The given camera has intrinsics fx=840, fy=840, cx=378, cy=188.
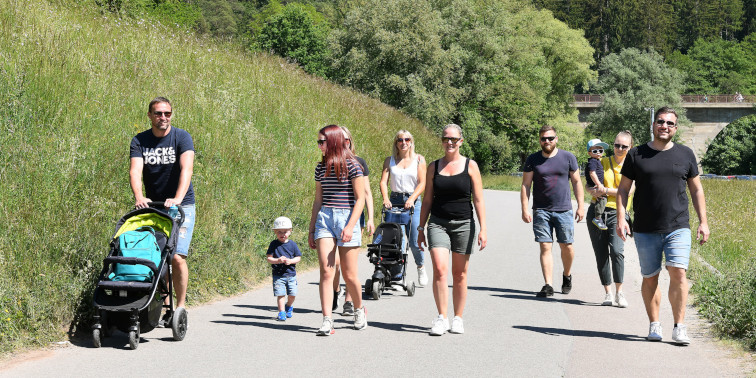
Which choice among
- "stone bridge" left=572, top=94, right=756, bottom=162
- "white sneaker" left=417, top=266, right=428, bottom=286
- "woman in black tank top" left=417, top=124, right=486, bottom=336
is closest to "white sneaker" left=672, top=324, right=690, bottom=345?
"woman in black tank top" left=417, top=124, right=486, bottom=336

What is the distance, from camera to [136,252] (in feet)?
23.5

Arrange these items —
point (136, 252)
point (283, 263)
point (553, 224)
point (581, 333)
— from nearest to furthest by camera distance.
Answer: point (136, 252)
point (581, 333)
point (283, 263)
point (553, 224)

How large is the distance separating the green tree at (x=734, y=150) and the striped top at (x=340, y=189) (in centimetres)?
9539

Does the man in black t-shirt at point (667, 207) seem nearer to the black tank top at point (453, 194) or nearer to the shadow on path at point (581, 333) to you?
the shadow on path at point (581, 333)

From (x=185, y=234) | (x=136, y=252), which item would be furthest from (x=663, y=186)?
(x=136, y=252)

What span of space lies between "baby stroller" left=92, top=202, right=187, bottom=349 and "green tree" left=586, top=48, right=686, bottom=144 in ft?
267

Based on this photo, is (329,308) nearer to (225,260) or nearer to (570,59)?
(225,260)

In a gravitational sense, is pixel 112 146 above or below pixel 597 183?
above

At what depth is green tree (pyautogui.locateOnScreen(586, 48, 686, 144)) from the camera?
86938 millimetres

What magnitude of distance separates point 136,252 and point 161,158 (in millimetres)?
973

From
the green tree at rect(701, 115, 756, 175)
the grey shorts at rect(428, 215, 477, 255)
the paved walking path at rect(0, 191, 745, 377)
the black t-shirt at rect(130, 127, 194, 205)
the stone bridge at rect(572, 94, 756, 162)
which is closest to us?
Result: the paved walking path at rect(0, 191, 745, 377)

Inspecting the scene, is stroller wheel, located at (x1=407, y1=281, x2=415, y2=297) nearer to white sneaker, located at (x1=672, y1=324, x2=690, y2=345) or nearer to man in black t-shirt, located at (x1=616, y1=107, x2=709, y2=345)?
man in black t-shirt, located at (x1=616, y1=107, x2=709, y2=345)

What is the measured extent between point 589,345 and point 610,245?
275 centimetres

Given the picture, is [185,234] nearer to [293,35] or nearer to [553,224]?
[553,224]
